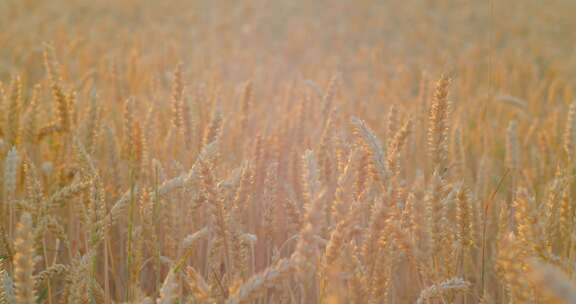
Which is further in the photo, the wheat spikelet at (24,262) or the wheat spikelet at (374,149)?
the wheat spikelet at (374,149)

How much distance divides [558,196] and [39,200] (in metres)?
0.85

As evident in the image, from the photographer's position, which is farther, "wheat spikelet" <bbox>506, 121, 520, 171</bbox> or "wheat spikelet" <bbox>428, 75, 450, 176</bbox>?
"wheat spikelet" <bbox>506, 121, 520, 171</bbox>

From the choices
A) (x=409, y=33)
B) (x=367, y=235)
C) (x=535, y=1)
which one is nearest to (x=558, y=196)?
(x=367, y=235)

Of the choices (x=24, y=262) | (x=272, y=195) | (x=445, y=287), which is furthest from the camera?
(x=272, y=195)

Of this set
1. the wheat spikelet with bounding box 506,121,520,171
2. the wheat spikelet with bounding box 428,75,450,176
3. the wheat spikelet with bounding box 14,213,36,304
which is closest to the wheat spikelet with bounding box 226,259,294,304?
the wheat spikelet with bounding box 14,213,36,304

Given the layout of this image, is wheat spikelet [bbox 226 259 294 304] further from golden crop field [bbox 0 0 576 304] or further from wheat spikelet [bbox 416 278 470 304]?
wheat spikelet [bbox 416 278 470 304]

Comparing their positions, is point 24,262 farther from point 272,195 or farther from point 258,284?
point 272,195

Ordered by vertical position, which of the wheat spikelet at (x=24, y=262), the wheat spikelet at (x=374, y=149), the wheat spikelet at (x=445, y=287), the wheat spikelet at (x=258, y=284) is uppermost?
the wheat spikelet at (x=374, y=149)

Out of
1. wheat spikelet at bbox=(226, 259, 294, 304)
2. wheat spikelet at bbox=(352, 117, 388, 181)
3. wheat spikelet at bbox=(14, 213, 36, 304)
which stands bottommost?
wheat spikelet at bbox=(226, 259, 294, 304)

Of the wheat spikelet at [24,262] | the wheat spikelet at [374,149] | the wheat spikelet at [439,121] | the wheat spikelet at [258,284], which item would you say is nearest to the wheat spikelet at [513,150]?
the wheat spikelet at [439,121]

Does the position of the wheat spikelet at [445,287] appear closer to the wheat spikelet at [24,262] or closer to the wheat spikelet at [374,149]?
the wheat spikelet at [374,149]

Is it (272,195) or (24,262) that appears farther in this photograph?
(272,195)

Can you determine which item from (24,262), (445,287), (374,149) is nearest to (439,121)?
(374,149)

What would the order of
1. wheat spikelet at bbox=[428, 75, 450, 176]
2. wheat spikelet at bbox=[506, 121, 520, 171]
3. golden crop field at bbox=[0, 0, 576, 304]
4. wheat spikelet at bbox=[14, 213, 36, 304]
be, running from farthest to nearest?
wheat spikelet at bbox=[506, 121, 520, 171], wheat spikelet at bbox=[428, 75, 450, 176], golden crop field at bbox=[0, 0, 576, 304], wheat spikelet at bbox=[14, 213, 36, 304]
